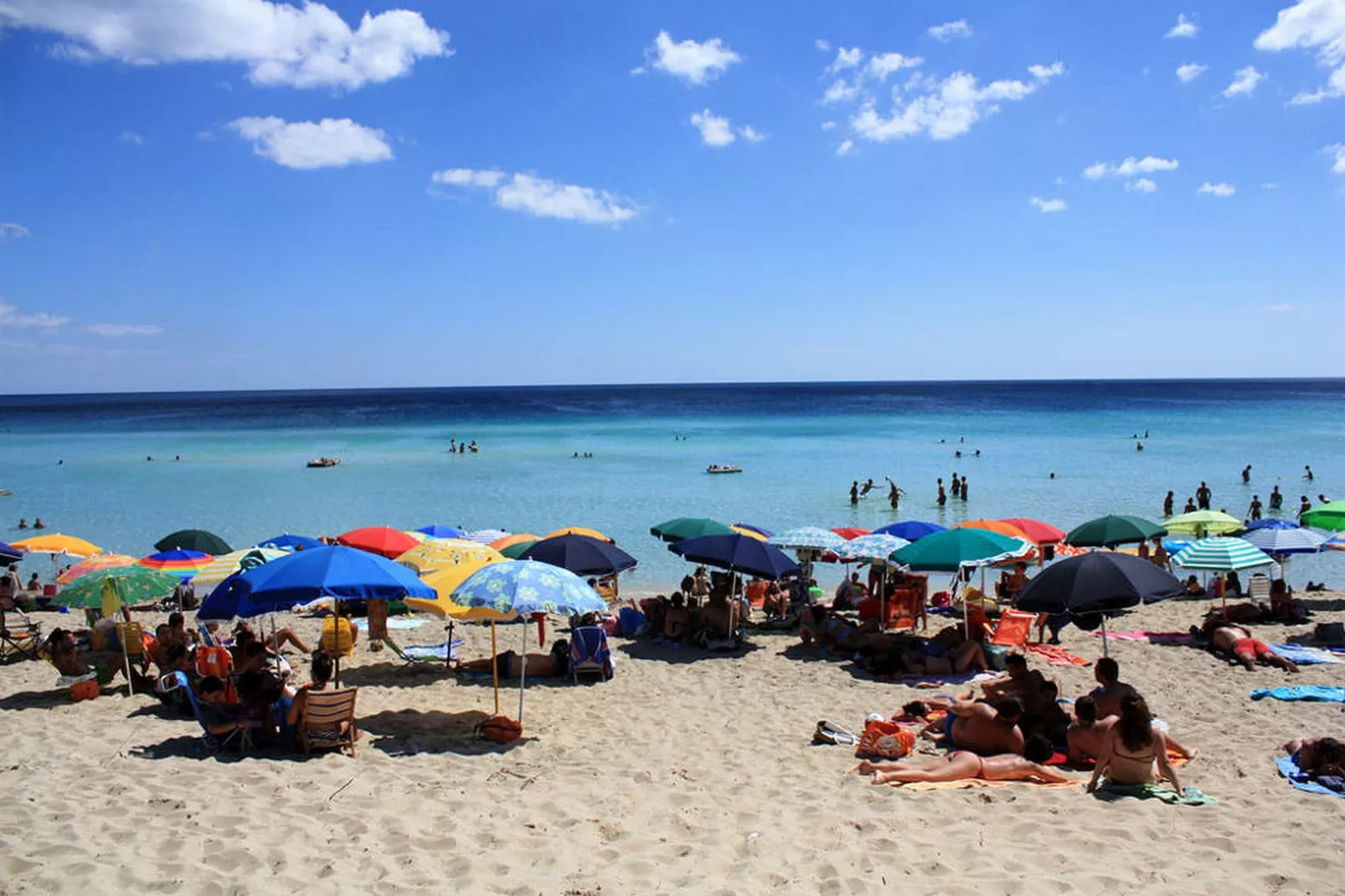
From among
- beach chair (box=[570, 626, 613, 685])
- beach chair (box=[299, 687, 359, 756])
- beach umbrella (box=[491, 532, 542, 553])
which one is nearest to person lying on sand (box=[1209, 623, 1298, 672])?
beach chair (box=[570, 626, 613, 685])

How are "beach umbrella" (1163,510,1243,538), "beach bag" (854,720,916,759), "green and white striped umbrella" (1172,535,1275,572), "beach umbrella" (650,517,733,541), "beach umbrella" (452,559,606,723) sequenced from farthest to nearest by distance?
"beach umbrella" (1163,510,1243,538)
"beach umbrella" (650,517,733,541)
"green and white striped umbrella" (1172,535,1275,572)
"beach umbrella" (452,559,606,723)
"beach bag" (854,720,916,759)

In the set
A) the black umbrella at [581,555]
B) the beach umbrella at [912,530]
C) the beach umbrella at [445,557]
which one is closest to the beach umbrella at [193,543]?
the beach umbrella at [445,557]

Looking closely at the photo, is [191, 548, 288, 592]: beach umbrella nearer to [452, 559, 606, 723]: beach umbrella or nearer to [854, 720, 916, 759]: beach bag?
[452, 559, 606, 723]: beach umbrella

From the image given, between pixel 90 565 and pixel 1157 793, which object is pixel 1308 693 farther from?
pixel 90 565

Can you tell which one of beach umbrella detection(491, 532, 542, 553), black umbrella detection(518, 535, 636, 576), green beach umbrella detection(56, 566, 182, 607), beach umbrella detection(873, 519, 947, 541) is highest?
green beach umbrella detection(56, 566, 182, 607)

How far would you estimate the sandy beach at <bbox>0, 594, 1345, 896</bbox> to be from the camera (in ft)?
15.9

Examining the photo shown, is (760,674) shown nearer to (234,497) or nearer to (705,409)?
(234,497)

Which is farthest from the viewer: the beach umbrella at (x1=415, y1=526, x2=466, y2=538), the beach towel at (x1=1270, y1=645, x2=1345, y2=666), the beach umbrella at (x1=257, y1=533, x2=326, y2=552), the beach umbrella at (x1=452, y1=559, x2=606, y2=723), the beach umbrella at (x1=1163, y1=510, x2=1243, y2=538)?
the beach umbrella at (x1=415, y1=526, x2=466, y2=538)

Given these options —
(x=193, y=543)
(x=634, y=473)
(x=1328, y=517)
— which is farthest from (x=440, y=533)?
(x=634, y=473)

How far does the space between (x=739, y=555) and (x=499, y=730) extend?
172 inches

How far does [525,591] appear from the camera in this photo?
7.83 meters

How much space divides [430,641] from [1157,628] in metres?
10.9

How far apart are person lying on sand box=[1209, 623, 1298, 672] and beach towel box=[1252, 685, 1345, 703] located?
111 centimetres

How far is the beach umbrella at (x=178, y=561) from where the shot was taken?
44.6 feet
